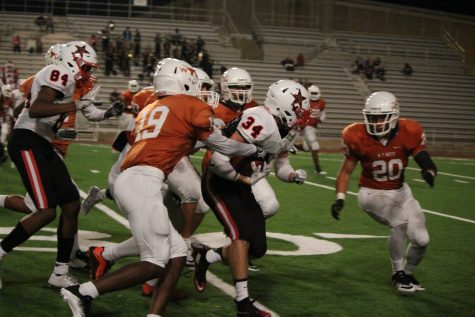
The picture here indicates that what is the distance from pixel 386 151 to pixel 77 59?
2.43 meters

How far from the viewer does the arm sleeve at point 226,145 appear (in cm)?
450

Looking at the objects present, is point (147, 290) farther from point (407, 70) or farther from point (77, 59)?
point (407, 70)

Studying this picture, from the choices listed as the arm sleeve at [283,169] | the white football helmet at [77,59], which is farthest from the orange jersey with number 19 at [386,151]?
the white football helmet at [77,59]

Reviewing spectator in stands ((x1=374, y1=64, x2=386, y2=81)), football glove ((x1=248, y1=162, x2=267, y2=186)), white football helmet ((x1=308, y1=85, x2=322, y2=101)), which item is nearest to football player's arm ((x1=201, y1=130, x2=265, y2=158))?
football glove ((x1=248, y1=162, x2=267, y2=186))

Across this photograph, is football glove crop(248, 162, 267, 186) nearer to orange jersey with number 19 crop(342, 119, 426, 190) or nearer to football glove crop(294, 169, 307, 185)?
football glove crop(294, 169, 307, 185)

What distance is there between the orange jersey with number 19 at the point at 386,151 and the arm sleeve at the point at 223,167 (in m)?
1.49

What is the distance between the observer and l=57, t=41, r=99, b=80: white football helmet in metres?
5.30

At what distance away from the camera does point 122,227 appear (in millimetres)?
7906

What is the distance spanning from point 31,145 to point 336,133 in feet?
70.2

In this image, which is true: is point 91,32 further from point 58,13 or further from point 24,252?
point 24,252

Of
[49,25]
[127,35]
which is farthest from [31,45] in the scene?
[127,35]

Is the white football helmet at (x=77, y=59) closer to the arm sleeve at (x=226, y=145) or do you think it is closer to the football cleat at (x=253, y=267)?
the arm sleeve at (x=226, y=145)

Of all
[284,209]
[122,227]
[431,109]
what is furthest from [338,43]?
[122,227]

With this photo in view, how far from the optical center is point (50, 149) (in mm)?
5398
